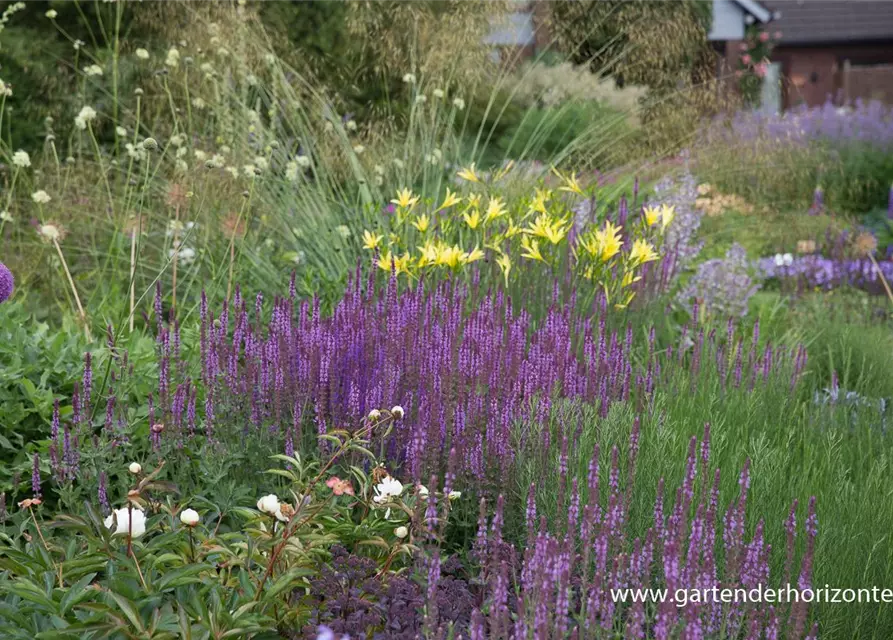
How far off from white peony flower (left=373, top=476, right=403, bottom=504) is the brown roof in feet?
86.6

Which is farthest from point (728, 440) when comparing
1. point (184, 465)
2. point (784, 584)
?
point (184, 465)

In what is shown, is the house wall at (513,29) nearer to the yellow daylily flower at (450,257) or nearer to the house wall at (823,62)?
the yellow daylily flower at (450,257)

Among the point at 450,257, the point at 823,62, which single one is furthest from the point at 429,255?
the point at 823,62

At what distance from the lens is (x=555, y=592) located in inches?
85.4

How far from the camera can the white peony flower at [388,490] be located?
2.45 m

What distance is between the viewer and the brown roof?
2698 cm

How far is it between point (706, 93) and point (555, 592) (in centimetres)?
517

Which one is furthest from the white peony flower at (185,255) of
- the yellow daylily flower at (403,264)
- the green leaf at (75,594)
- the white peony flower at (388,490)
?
the green leaf at (75,594)

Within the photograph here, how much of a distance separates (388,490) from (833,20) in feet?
93.5

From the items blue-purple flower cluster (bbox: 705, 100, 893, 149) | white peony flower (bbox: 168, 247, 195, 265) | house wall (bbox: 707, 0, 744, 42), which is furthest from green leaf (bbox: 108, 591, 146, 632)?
house wall (bbox: 707, 0, 744, 42)

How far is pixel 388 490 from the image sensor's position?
2.45 meters

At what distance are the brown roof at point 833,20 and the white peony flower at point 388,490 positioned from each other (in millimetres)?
26389

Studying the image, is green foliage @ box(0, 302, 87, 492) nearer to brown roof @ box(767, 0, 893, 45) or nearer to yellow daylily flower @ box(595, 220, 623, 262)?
yellow daylily flower @ box(595, 220, 623, 262)

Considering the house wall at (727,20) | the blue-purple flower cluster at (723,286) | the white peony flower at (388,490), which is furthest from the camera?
the house wall at (727,20)
